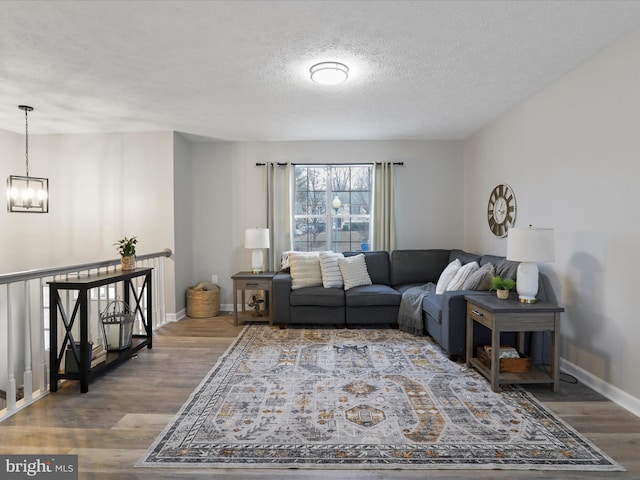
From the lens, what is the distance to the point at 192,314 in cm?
516

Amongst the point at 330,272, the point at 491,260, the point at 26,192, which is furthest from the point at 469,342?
the point at 26,192

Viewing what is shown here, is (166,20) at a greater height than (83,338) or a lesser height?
greater

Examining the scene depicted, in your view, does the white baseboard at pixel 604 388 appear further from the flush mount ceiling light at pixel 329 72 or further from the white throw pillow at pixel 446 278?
the flush mount ceiling light at pixel 329 72

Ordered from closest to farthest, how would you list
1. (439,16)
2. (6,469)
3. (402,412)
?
(6,469)
(439,16)
(402,412)

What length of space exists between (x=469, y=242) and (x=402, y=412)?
358cm

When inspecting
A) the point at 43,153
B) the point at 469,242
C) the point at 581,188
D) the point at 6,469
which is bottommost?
the point at 6,469

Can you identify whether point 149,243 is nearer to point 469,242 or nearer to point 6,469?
point 6,469

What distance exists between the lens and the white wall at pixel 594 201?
252 cm

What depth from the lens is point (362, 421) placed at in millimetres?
2336

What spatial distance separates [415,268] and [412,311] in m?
0.97

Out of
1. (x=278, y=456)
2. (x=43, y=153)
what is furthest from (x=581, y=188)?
(x=43, y=153)

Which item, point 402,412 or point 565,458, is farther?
point 402,412

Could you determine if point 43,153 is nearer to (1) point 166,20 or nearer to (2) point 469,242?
(1) point 166,20

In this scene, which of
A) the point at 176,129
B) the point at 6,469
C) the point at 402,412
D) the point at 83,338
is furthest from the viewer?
the point at 176,129
